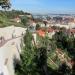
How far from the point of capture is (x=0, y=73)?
14.8m

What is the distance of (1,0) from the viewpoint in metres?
32.7

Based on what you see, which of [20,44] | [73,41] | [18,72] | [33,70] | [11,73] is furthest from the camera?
[73,41]

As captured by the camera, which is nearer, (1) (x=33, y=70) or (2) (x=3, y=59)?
(2) (x=3, y=59)

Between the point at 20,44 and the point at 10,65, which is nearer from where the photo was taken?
the point at 10,65

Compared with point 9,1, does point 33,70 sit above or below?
below

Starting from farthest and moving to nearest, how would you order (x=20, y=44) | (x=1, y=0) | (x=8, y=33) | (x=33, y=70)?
(x=1, y=0), (x=8, y=33), (x=20, y=44), (x=33, y=70)

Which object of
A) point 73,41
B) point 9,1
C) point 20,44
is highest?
point 9,1

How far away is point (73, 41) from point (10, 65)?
38077 mm

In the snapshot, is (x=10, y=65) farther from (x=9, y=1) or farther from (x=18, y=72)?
(x=9, y=1)

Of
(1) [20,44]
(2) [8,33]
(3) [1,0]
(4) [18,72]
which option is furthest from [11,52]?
(3) [1,0]

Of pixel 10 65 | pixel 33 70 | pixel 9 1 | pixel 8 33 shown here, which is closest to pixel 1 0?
pixel 9 1

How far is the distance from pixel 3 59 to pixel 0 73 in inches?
77.1

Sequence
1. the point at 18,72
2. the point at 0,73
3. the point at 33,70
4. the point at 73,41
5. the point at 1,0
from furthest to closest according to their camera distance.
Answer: the point at 73,41
the point at 1,0
the point at 33,70
the point at 18,72
the point at 0,73

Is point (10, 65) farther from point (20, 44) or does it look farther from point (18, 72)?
point (20, 44)
